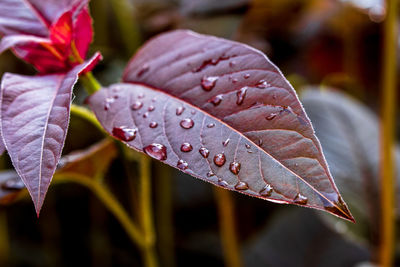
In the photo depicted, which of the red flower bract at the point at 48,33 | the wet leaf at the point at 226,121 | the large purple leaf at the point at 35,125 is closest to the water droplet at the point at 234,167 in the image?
the wet leaf at the point at 226,121

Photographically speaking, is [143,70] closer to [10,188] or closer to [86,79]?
[86,79]

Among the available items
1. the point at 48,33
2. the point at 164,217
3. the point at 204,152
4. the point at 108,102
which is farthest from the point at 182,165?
the point at 164,217

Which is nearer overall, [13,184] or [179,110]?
[179,110]

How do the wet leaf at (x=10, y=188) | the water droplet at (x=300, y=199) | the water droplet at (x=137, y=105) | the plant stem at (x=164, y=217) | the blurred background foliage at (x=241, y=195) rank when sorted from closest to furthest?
the water droplet at (x=300, y=199)
the water droplet at (x=137, y=105)
the wet leaf at (x=10, y=188)
the blurred background foliage at (x=241, y=195)
the plant stem at (x=164, y=217)

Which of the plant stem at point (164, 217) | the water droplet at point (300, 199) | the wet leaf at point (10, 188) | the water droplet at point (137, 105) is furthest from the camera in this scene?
the plant stem at point (164, 217)

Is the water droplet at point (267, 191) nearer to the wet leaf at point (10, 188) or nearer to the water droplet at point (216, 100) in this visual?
the water droplet at point (216, 100)

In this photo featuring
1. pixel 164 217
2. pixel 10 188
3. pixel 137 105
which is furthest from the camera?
pixel 164 217

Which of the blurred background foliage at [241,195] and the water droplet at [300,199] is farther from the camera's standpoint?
the blurred background foliage at [241,195]
